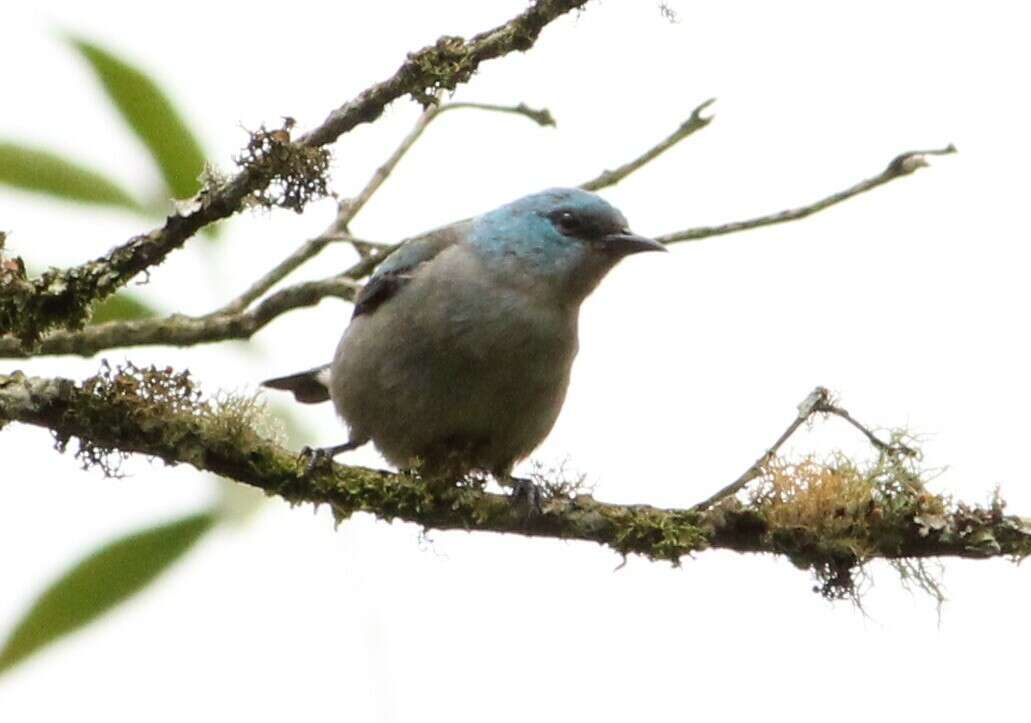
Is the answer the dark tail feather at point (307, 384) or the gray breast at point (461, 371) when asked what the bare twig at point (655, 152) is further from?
the dark tail feather at point (307, 384)

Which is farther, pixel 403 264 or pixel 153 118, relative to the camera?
pixel 403 264

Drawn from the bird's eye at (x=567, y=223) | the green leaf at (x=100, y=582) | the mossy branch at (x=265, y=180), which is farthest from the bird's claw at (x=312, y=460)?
the bird's eye at (x=567, y=223)

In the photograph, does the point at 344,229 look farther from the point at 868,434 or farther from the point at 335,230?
the point at 868,434

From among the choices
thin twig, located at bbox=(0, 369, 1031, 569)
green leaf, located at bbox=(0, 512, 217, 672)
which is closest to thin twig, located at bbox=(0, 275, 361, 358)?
green leaf, located at bbox=(0, 512, 217, 672)

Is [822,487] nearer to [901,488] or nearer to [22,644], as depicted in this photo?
[901,488]

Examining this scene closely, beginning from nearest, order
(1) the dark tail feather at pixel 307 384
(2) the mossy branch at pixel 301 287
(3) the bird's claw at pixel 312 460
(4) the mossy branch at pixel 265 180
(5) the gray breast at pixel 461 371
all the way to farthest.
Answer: (4) the mossy branch at pixel 265 180 < (3) the bird's claw at pixel 312 460 < (2) the mossy branch at pixel 301 287 < (5) the gray breast at pixel 461 371 < (1) the dark tail feather at pixel 307 384

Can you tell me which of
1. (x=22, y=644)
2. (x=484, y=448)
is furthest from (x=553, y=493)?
(x=22, y=644)

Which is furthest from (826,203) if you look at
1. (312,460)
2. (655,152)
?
(312,460)
